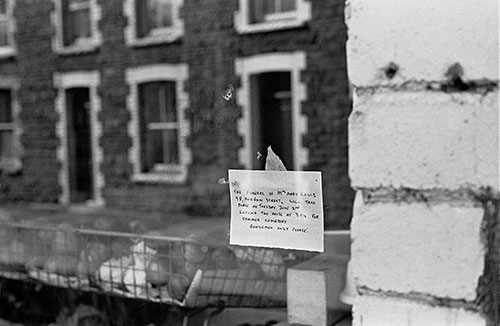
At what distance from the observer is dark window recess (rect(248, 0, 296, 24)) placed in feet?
6.42

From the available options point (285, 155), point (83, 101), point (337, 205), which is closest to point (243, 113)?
point (285, 155)

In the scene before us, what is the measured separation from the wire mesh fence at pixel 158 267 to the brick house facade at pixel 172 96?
0.11 m

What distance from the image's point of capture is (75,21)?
232cm

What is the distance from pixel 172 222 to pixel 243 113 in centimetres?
38

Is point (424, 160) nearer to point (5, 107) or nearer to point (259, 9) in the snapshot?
point (259, 9)

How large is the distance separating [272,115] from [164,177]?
1.24 feet

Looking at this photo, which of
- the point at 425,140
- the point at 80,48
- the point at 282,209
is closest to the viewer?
the point at 425,140

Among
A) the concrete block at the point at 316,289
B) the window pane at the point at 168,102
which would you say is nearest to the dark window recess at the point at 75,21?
the window pane at the point at 168,102

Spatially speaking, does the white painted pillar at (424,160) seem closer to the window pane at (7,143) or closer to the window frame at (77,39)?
the window frame at (77,39)

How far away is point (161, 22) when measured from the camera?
214cm

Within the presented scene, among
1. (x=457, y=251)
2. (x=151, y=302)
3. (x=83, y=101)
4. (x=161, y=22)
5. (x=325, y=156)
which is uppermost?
(x=161, y=22)

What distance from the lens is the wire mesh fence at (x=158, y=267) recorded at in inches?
81.4

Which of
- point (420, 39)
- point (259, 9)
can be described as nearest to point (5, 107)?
point (259, 9)

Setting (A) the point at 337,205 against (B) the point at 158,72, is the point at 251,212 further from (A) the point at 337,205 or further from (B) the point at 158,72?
(B) the point at 158,72
